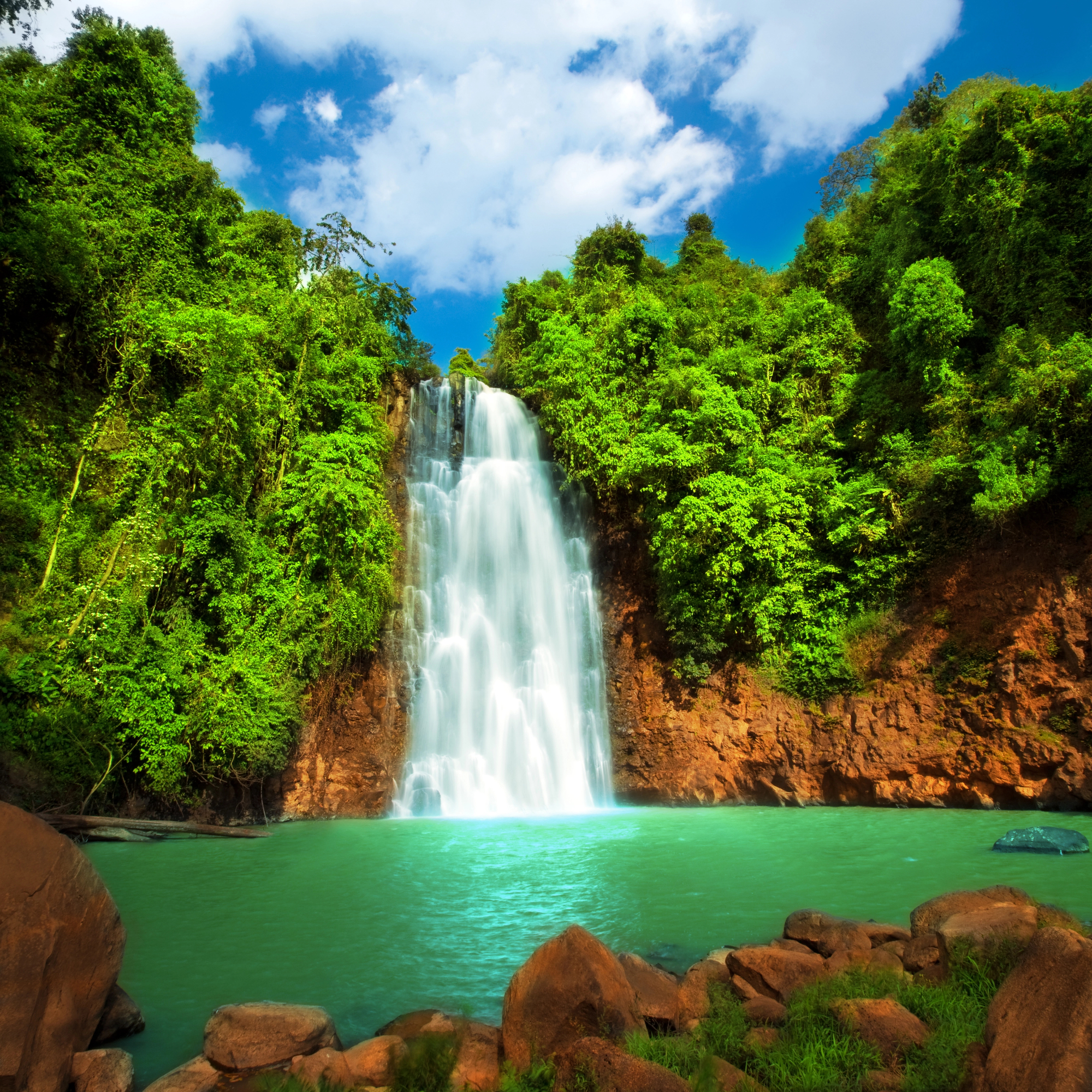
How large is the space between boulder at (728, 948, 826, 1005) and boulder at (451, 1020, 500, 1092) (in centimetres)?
175

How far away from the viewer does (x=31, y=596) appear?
12.9 m

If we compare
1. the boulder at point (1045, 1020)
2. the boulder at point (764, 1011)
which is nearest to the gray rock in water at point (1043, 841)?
the boulder at point (764, 1011)

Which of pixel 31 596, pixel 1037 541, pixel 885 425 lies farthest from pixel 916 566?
pixel 31 596

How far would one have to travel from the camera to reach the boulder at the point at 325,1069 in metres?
3.84

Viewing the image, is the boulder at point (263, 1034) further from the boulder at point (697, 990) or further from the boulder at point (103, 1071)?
the boulder at point (697, 990)

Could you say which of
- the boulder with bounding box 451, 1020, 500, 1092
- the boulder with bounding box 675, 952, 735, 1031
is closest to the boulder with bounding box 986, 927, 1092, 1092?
the boulder with bounding box 675, 952, 735, 1031

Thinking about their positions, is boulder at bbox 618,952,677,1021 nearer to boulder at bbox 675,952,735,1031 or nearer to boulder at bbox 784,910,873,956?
boulder at bbox 675,952,735,1031

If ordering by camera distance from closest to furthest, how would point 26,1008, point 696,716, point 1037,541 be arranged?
point 26,1008 → point 1037,541 → point 696,716

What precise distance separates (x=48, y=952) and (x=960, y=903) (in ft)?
20.2

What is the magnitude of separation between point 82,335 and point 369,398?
6.71 metres

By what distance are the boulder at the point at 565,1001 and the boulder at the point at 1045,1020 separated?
1884 millimetres

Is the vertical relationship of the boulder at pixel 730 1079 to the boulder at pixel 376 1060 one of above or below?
above

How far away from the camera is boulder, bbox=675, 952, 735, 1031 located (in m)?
4.43

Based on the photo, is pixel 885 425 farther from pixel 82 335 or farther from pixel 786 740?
pixel 82 335
